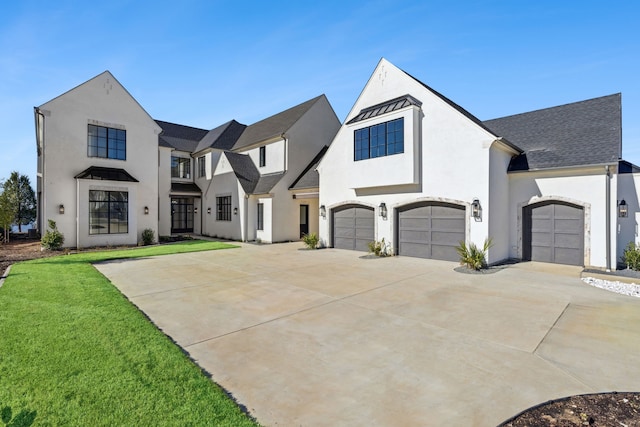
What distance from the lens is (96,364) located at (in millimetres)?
3840

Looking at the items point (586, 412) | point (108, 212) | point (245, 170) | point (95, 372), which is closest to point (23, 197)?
point (108, 212)

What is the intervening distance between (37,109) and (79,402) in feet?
61.7

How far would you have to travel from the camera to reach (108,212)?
17.2 meters

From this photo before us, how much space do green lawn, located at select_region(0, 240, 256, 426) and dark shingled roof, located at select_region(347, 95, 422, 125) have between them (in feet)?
40.6

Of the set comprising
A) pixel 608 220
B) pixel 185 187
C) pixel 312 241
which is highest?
pixel 185 187

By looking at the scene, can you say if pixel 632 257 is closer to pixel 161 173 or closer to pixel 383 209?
pixel 383 209

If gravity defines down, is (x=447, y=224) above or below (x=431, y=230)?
above

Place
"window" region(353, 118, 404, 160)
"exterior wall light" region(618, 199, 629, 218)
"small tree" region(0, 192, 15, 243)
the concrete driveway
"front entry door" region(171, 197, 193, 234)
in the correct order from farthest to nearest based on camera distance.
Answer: "front entry door" region(171, 197, 193, 234) < "small tree" region(0, 192, 15, 243) < "window" region(353, 118, 404, 160) < "exterior wall light" region(618, 199, 629, 218) < the concrete driveway

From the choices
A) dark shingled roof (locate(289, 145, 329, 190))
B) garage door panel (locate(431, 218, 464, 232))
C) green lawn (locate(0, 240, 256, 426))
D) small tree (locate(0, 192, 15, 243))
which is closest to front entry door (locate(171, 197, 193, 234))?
small tree (locate(0, 192, 15, 243))

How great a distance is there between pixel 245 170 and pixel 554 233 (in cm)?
1811

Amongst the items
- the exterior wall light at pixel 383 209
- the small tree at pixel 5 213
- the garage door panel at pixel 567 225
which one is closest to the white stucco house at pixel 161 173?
the small tree at pixel 5 213

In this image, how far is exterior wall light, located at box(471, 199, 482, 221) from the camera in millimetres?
11509

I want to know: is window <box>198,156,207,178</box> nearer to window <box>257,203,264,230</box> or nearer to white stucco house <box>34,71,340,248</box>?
white stucco house <box>34,71,340,248</box>

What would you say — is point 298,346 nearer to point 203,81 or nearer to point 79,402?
point 79,402
